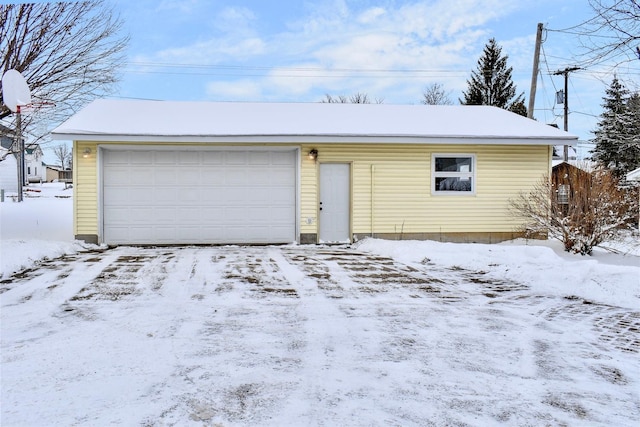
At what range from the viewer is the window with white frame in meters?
11.5

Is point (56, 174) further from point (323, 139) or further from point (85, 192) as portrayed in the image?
point (323, 139)

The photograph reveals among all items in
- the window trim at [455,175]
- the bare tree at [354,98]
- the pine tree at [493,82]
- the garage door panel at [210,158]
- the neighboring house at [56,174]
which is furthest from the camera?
the neighboring house at [56,174]

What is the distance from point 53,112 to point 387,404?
14142 millimetres

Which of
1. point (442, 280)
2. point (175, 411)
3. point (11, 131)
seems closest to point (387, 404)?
point (175, 411)

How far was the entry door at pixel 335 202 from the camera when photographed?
36.7ft

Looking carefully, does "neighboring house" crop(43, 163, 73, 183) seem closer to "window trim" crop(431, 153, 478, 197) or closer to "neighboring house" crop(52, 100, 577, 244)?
"neighboring house" crop(52, 100, 577, 244)

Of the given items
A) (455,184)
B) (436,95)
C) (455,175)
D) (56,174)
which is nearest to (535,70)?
(455,175)

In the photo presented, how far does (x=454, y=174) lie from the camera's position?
11.5m

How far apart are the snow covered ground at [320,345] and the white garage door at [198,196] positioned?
137 inches

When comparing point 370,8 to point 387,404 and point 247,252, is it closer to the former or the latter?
point 247,252

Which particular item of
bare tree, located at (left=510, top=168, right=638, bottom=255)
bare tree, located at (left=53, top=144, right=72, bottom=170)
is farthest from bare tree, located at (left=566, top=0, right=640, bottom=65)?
bare tree, located at (left=53, top=144, right=72, bottom=170)

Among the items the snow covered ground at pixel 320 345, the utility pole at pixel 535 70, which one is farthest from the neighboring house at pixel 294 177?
the utility pole at pixel 535 70

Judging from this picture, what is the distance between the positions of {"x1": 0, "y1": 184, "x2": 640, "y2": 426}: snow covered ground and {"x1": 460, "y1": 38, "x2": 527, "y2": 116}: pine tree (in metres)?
28.1

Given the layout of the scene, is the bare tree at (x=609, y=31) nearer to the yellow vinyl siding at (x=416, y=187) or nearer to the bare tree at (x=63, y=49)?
the yellow vinyl siding at (x=416, y=187)
